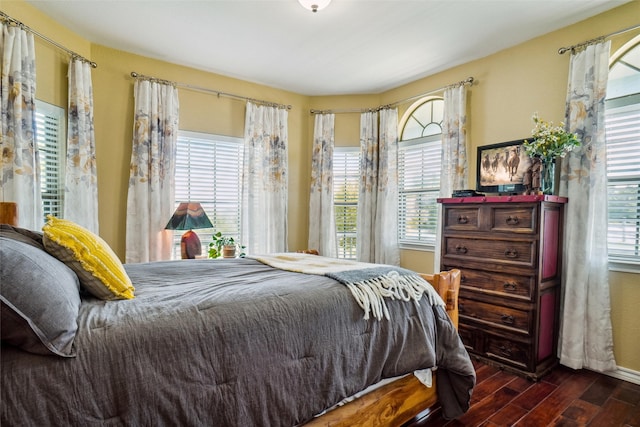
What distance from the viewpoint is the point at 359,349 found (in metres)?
1.42

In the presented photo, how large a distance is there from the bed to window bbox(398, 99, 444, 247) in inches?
88.3

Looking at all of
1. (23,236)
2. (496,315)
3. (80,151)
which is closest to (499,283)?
(496,315)

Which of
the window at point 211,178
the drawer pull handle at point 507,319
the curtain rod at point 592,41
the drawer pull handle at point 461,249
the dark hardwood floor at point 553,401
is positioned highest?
the curtain rod at point 592,41

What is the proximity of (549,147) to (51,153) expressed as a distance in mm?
4170

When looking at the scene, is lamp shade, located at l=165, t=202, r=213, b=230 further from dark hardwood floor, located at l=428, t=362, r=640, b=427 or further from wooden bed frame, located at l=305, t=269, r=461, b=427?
dark hardwood floor, located at l=428, t=362, r=640, b=427

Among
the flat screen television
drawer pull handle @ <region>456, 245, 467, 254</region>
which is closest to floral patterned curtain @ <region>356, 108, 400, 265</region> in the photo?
the flat screen television

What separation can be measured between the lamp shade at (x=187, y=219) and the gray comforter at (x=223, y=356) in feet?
4.68

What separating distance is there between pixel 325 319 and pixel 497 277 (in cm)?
187

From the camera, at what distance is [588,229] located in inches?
98.5

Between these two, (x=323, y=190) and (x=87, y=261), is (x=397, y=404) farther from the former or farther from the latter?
(x=323, y=190)

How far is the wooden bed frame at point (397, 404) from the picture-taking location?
1.40 m

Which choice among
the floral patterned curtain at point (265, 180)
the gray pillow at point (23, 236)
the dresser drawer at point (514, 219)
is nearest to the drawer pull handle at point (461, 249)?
the dresser drawer at point (514, 219)

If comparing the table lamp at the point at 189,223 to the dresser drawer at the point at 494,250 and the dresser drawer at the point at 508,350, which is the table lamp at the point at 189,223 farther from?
the dresser drawer at the point at 508,350

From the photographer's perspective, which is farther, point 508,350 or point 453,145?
point 453,145
